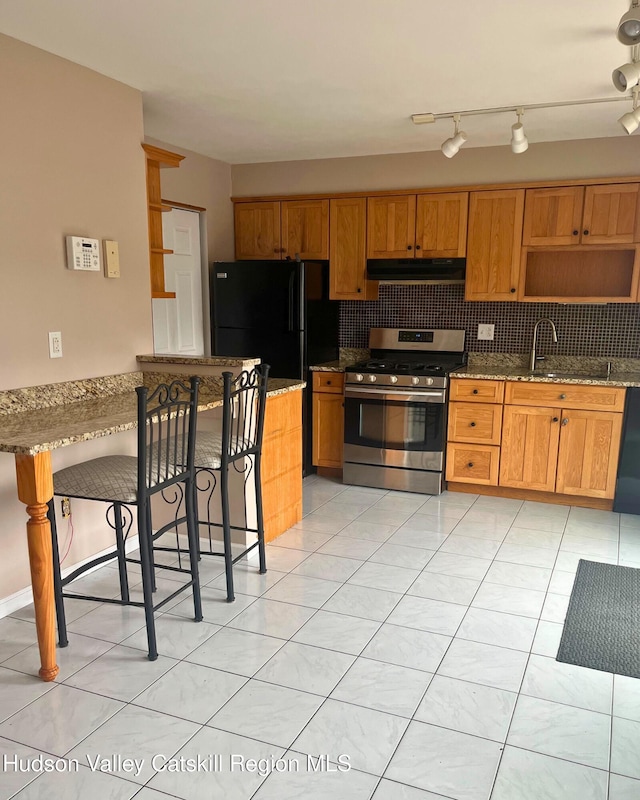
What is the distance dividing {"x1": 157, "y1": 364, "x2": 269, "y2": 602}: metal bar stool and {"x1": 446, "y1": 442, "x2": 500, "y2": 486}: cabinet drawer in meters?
1.64

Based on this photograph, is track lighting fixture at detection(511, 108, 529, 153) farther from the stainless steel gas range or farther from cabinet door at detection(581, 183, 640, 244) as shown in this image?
the stainless steel gas range

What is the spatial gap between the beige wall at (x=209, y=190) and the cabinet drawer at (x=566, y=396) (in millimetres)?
2399

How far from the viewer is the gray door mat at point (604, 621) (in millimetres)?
2406

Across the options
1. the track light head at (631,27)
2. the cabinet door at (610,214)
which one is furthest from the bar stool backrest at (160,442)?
the cabinet door at (610,214)

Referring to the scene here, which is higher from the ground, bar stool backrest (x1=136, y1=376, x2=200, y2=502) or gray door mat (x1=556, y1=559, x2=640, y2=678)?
bar stool backrest (x1=136, y1=376, x2=200, y2=502)

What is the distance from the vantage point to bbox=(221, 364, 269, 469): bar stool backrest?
280cm

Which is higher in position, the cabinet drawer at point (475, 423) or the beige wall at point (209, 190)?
the beige wall at point (209, 190)

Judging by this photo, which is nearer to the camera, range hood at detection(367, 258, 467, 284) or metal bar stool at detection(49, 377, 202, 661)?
metal bar stool at detection(49, 377, 202, 661)

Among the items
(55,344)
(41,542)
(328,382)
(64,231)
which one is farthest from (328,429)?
(41,542)

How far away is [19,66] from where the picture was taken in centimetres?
260

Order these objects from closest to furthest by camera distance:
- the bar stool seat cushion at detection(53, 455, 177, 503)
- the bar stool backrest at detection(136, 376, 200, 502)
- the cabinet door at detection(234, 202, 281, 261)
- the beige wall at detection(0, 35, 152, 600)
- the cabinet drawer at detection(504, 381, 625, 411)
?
the bar stool backrest at detection(136, 376, 200, 502), the bar stool seat cushion at detection(53, 455, 177, 503), the beige wall at detection(0, 35, 152, 600), the cabinet drawer at detection(504, 381, 625, 411), the cabinet door at detection(234, 202, 281, 261)

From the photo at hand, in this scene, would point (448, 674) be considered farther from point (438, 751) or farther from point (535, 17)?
point (535, 17)

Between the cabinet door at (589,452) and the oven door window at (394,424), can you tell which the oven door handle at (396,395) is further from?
the cabinet door at (589,452)

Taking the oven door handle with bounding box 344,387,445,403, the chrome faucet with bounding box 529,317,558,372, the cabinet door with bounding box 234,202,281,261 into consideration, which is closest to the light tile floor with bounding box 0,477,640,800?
the oven door handle with bounding box 344,387,445,403
